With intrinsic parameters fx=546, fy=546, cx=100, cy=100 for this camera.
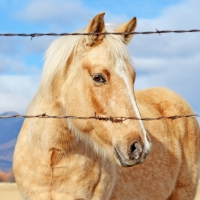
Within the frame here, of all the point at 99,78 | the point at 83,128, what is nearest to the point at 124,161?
the point at 83,128

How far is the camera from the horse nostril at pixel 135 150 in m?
4.39

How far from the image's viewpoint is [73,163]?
199 inches

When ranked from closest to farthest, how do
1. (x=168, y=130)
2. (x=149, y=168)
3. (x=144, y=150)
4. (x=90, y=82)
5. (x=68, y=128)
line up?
(x=144, y=150) → (x=90, y=82) → (x=68, y=128) → (x=149, y=168) → (x=168, y=130)

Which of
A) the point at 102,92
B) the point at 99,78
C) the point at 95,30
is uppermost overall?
the point at 95,30

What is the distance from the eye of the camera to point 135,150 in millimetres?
4398

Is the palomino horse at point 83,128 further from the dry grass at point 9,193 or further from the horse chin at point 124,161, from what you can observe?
the dry grass at point 9,193

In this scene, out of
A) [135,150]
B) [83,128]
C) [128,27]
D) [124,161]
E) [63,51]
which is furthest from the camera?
[128,27]

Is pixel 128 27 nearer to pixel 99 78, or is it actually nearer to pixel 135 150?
pixel 99 78

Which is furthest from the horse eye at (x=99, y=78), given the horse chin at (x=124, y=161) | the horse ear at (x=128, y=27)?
the horse ear at (x=128, y=27)

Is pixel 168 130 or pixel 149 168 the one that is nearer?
pixel 149 168

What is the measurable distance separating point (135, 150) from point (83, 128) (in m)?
0.67

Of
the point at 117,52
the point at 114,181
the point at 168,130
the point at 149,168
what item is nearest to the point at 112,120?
the point at 117,52

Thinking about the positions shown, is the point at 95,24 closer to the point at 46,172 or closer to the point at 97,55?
the point at 97,55

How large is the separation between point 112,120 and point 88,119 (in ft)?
1.03
